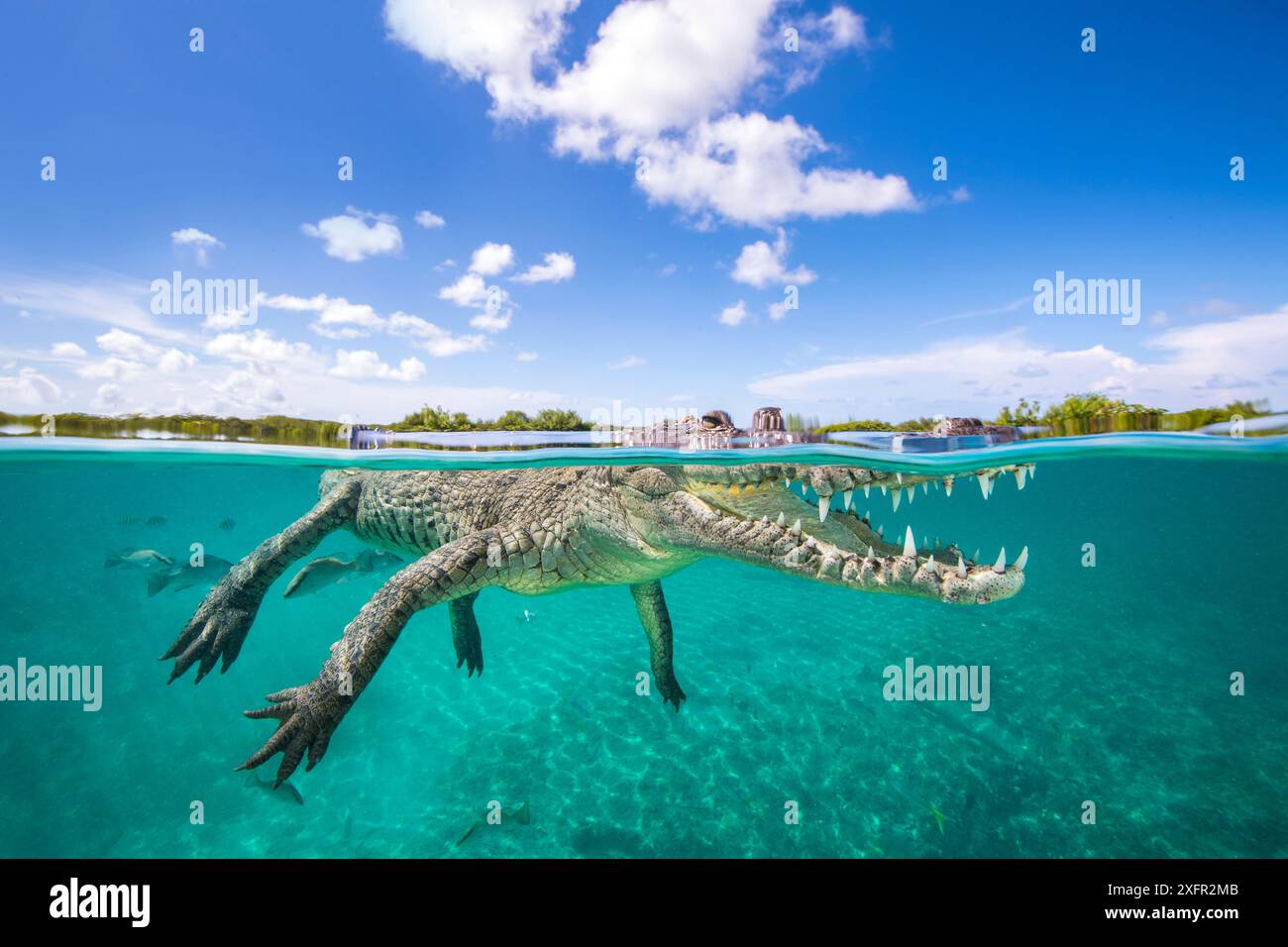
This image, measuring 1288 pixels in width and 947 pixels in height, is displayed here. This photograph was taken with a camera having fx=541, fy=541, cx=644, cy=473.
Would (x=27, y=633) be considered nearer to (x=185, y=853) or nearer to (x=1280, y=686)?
(x=185, y=853)

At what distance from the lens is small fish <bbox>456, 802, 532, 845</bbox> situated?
17.5 feet

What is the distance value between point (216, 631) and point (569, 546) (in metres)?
3.79

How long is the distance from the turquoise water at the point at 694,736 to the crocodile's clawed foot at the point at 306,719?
8.04 feet

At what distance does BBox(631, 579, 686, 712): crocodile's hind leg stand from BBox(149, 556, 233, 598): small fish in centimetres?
704

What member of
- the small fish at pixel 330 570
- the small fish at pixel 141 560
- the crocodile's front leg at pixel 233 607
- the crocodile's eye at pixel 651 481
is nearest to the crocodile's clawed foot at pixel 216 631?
the crocodile's front leg at pixel 233 607

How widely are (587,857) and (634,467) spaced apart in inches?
147

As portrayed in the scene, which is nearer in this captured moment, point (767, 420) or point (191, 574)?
point (767, 420)

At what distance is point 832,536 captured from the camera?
14.9 ft

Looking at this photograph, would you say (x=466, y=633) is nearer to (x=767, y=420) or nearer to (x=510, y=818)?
(x=510, y=818)

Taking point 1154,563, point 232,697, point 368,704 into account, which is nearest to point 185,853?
point 368,704

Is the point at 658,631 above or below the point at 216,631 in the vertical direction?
below

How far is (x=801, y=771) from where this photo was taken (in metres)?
6.42

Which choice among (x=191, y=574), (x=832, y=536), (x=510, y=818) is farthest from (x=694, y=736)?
(x=191, y=574)

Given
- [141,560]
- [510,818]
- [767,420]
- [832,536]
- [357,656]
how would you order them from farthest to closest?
[141,560]
[767,420]
[510,818]
[832,536]
[357,656]
